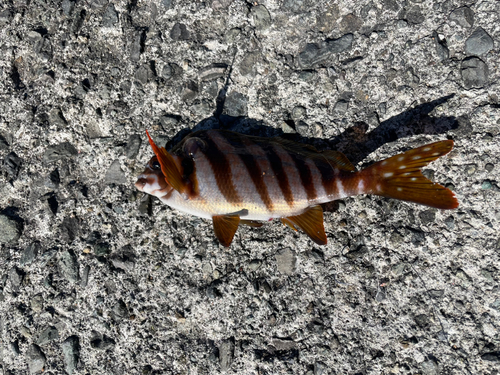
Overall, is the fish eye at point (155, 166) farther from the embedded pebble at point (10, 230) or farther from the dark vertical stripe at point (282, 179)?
the embedded pebble at point (10, 230)

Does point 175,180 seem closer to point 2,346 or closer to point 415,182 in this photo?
point 415,182

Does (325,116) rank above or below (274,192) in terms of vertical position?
above

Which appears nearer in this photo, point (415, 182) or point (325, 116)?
point (415, 182)

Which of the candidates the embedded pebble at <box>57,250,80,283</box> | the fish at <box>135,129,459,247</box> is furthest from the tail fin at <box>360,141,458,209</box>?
the embedded pebble at <box>57,250,80,283</box>

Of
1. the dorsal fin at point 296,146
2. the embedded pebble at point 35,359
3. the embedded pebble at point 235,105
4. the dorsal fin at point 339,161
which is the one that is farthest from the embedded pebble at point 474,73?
the embedded pebble at point 35,359

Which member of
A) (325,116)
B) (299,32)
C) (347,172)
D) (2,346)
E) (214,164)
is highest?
(299,32)

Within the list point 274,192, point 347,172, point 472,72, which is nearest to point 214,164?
point 274,192

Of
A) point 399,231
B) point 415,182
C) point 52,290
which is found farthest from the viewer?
point 52,290
